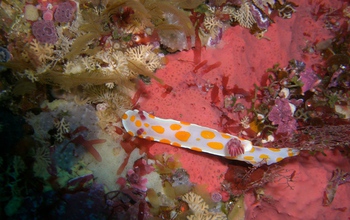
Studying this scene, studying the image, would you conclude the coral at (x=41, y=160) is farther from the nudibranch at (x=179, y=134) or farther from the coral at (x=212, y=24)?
the coral at (x=212, y=24)

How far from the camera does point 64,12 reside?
3531 mm

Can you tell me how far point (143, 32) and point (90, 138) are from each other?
2.05 metres

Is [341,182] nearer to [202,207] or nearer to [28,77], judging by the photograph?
[202,207]

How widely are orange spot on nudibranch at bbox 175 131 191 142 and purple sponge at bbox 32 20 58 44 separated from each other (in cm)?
244

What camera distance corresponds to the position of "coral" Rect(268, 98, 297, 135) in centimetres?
462

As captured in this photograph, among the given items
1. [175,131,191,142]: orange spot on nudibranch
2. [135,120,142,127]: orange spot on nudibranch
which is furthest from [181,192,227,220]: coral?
[135,120,142,127]: orange spot on nudibranch

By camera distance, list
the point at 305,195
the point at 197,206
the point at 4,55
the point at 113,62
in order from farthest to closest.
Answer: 1. the point at 305,195
2. the point at 197,206
3. the point at 113,62
4. the point at 4,55

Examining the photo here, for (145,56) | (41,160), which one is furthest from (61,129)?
(145,56)

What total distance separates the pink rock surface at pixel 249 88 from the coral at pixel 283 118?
0.77 metres

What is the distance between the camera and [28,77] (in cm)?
336

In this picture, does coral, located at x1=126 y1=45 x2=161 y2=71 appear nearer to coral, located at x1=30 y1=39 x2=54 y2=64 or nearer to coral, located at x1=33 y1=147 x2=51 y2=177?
coral, located at x1=30 y1=39 x2=54 y2=64

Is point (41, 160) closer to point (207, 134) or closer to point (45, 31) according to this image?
point (45, 31)

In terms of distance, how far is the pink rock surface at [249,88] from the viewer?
4.27 metres

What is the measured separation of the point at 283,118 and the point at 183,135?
2.23 m
